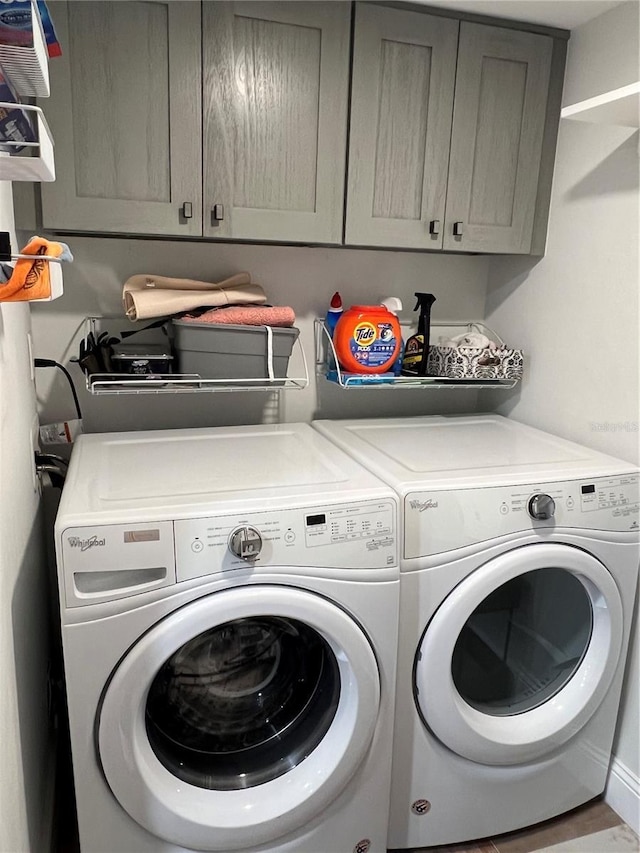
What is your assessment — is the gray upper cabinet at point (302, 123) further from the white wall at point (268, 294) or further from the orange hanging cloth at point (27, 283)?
the orange hanging cloth at point (27, 283)

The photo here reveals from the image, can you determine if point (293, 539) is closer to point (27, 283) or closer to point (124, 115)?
point (27, 283)

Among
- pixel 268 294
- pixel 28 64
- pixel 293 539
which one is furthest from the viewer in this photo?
pixel 268 294

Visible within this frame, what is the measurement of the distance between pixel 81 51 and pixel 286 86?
488 millimetres

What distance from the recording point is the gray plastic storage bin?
1.66 metres

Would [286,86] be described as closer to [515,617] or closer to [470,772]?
[515,617]

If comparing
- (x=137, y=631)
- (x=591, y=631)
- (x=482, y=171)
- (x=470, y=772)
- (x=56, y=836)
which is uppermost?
(x=482, y=171)

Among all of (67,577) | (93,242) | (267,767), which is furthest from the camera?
(93,242)

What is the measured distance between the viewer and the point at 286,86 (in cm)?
158

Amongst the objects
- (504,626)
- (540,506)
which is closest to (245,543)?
(540,506)

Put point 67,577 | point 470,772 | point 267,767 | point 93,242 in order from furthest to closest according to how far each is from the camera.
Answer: point 93,242
point 470,772
point 267,767
point 67,577

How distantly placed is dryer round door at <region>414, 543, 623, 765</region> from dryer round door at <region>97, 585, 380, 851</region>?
197 millimetres

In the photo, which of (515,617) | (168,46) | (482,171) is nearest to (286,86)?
(168,46)

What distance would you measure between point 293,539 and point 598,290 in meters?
1.17

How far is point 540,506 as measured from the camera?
1.47 meters
